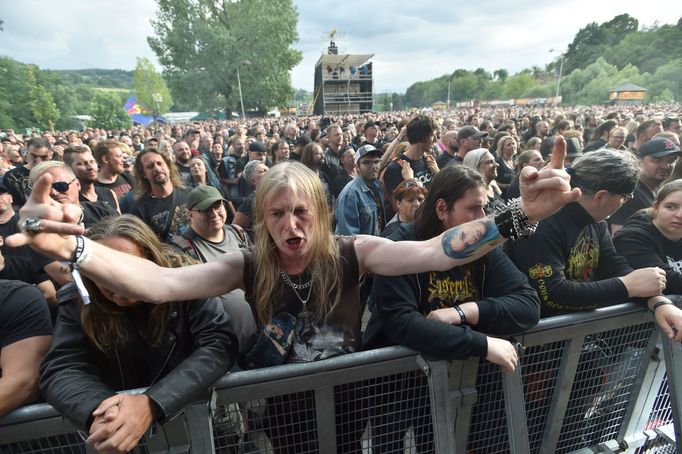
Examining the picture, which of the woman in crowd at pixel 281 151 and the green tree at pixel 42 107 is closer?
the woman in crowd at pixel 281 151

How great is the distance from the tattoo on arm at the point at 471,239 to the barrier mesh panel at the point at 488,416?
2.05 ft

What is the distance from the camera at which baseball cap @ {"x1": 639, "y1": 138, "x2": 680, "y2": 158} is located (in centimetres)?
358

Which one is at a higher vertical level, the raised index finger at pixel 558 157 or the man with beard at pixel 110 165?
the raised index finger at pixel 558 157

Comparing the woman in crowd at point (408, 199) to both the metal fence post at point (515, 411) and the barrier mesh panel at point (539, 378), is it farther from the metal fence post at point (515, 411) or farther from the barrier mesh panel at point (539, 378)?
the metal fence post at point (515, 411)

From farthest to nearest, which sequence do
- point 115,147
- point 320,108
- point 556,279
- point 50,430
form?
point 320,108, point 115,147, point 556,279, point 50,430

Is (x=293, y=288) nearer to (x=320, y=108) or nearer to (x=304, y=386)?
(x=304, y=386)

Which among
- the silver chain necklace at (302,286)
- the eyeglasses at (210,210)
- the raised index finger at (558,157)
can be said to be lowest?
the silver chain necklace at (302,286)

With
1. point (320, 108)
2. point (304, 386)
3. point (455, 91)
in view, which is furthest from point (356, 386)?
point (455, 91)

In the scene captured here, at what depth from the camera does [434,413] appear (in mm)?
1652

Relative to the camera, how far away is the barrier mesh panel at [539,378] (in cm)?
188

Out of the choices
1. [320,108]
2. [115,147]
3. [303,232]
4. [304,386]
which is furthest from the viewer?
[320,108]

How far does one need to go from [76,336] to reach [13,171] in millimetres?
4603

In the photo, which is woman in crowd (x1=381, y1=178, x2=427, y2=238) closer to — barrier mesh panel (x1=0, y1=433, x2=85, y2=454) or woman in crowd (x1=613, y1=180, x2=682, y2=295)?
woman in crowd (x1=613, y1=180, x2=682, y2=295)

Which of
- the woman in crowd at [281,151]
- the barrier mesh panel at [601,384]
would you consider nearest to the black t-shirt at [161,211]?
the barrier mesh panel at [601,384]
